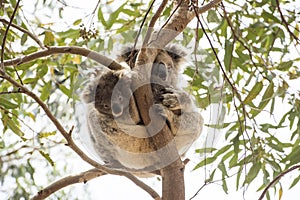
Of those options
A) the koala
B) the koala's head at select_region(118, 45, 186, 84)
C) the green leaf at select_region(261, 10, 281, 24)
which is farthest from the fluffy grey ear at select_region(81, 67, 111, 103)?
the green leaf at select_region(261, 10, 281, 24)

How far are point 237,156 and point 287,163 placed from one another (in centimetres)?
22

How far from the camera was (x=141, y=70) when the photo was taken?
4.96 feet

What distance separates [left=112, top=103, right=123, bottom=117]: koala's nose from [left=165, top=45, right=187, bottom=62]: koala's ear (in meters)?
0.80

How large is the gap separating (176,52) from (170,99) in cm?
71

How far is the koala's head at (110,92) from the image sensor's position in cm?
162

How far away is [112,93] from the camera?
1756 millimetres

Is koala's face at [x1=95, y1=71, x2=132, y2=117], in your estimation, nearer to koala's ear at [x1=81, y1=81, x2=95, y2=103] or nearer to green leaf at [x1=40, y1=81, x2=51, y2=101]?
koala's ear at [x1=81, y1=81, x2=95, y2=103]

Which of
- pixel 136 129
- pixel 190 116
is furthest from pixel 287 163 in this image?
pixel 136 129

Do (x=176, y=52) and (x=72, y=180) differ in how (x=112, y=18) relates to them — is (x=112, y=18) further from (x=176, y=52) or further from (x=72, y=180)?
(x=72, y=180)

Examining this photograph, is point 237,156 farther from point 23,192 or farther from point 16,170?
point 16,170

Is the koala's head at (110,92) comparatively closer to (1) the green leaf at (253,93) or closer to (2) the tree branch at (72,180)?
(2) the tree branch at (72,180)

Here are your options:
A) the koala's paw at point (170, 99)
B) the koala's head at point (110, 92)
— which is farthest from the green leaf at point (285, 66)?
the koala's head at point (110, 92)

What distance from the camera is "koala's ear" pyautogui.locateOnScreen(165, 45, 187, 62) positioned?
8.18ft

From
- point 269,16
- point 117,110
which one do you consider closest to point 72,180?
point 117,110
